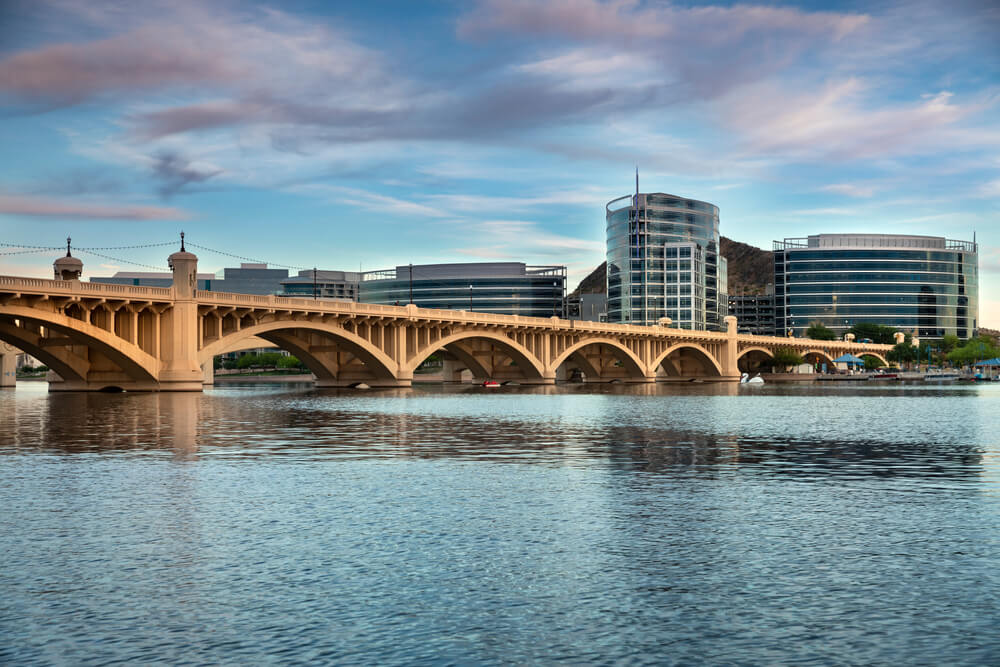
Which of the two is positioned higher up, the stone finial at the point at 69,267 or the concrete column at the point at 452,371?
the stone finial at the point at 69,267

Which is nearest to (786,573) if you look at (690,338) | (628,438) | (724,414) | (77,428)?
(628,438)

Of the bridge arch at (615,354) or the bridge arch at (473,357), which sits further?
the bridge arch at (615,354)

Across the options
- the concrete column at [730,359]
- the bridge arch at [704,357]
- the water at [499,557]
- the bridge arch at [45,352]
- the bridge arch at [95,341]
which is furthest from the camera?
the concrete column at [730,359]

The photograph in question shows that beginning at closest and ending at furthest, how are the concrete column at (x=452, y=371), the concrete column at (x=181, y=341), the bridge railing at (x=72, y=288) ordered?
the bridge railing at (x=72, y=288), the concrete column at (x=181, y=341), the concrete column at (x=452, y=371)

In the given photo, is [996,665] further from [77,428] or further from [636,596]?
[77,428]

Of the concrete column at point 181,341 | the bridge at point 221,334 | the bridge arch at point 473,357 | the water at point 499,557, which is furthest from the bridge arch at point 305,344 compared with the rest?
the water at point 499,557

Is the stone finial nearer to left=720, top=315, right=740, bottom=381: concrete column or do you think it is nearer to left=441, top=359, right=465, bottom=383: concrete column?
left=441, top=359, right=465, bottom=383: concrete column

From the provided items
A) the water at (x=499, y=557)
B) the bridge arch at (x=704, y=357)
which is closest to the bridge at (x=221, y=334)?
the bridge arch at (x=704, y=357)

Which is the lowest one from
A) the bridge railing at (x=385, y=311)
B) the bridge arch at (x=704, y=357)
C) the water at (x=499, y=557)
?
the water at (x=499, y=557)

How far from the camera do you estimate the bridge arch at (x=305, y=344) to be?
87125 mm

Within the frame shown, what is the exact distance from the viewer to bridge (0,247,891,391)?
76000 millimetres

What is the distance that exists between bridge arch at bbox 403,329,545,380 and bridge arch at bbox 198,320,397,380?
12.3 feet

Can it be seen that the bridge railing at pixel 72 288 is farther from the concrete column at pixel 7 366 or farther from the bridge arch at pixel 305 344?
the concrete column at pixel 7 366

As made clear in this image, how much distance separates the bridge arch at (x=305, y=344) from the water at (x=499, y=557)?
56814mm
